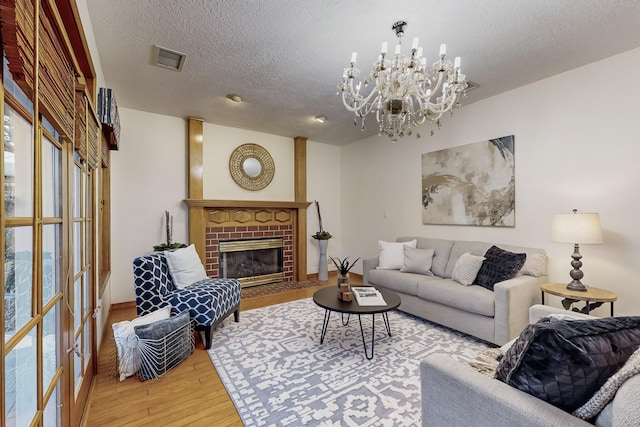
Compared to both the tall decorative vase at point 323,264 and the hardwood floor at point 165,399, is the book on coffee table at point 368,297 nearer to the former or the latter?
the hardwood floor at point 165,399

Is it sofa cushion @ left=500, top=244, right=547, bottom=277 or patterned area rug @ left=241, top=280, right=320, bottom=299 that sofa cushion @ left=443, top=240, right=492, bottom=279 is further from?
patterned area rug @ left=241, top=280, right=320, bottom=299

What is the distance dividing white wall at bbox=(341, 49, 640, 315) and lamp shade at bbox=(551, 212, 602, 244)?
344 millimetres

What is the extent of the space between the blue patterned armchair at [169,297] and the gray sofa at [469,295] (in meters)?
2.04

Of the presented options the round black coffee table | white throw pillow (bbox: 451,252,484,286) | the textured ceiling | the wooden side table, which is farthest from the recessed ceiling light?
the wooden side table

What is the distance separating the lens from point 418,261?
3.54 m

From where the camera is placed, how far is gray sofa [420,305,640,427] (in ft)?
2.51

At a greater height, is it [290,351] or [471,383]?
[471,383]

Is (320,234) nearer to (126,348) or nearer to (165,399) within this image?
(126,348)

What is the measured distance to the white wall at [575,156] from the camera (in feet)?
7.98

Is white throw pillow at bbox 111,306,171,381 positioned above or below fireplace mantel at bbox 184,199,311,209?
below

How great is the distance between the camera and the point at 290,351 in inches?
98.9

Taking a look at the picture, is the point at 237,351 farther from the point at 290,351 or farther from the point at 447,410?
the point at 447,410

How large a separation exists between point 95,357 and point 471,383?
254cm

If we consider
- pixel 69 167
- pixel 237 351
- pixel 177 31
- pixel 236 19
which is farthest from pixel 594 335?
pixel 177 31
